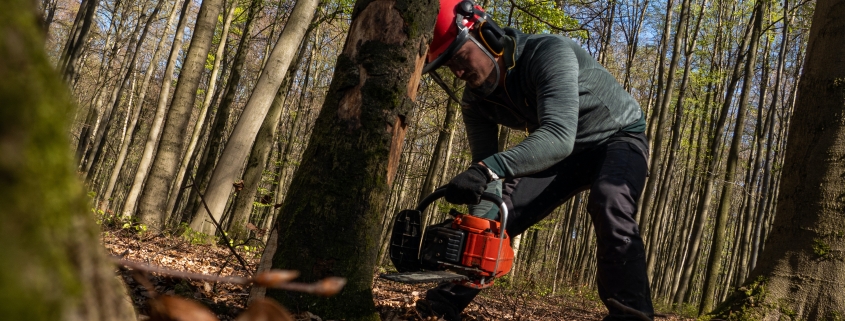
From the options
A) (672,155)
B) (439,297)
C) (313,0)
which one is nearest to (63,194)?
(439,297)

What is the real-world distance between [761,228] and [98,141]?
24.7m

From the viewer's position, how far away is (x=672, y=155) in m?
18.8

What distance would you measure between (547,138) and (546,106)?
207 millimetres

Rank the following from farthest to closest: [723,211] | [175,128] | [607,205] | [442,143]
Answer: [442,143] → [723,211] → [175,128] → [607,205]

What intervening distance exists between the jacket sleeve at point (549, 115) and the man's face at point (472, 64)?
10.4 inches

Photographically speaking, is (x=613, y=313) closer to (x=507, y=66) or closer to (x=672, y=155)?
(x=507, y=66)

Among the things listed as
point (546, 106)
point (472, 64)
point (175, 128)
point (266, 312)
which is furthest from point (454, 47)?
point (175, 128)

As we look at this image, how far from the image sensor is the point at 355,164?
2.39 m

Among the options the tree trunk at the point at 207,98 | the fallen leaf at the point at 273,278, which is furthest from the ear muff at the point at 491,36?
the tree trunk at the point at 207,98

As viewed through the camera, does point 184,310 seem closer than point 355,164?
Yes

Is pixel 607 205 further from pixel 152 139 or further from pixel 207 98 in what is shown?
pixel 207 98

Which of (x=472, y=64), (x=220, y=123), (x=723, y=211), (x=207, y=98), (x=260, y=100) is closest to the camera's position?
(x=472, y=64)

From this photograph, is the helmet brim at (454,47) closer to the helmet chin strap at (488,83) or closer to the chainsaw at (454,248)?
the helmet chin strap at (488,83)

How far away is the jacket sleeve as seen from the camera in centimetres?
268
